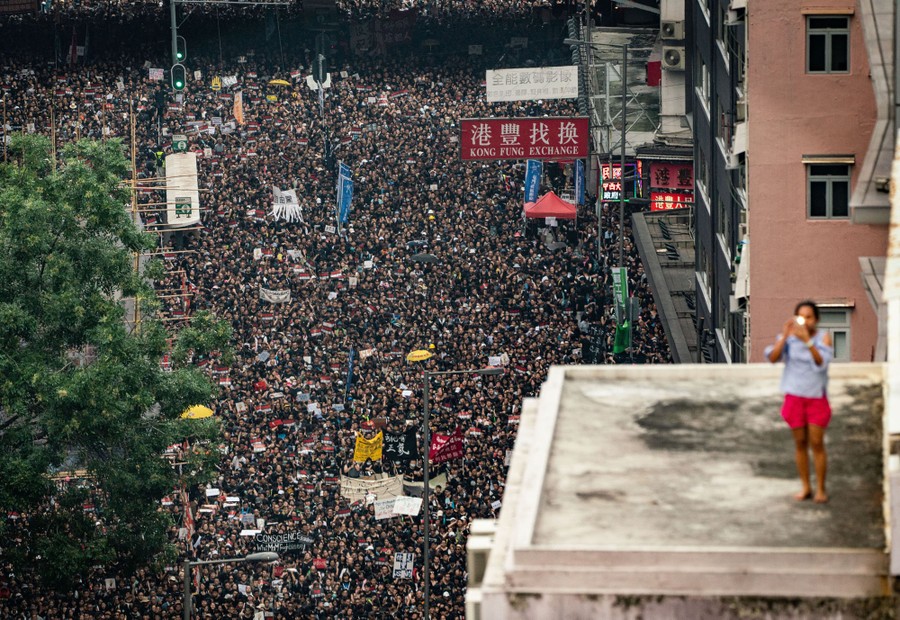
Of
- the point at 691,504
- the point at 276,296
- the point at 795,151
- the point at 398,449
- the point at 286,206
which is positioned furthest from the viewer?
the point at 286,206

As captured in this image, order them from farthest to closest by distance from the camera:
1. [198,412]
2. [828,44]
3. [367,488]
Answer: [198,412] → [367,488] → [828,44]

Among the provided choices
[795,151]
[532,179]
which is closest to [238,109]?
[532,179]

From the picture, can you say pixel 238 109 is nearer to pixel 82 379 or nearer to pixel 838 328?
pixel 82 379

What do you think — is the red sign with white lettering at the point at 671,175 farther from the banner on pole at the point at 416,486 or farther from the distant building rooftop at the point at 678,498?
the distant building rooftop at the point at 678,498

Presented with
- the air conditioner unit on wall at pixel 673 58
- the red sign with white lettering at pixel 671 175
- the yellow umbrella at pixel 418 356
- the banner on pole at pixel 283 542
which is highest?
the air conditioner unit on wall at pixel 673 58

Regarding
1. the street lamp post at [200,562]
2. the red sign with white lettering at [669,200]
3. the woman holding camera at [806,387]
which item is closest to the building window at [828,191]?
the street lamp post at [200,562]

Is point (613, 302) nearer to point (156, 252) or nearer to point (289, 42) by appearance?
point (156, 252)

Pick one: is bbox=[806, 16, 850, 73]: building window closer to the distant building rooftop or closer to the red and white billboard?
the distant building rooftop

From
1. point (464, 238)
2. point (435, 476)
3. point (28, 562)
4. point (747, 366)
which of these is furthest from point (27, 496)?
point (747, 366)

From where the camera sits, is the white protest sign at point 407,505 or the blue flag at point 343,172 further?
the blue flag at point 343,172
